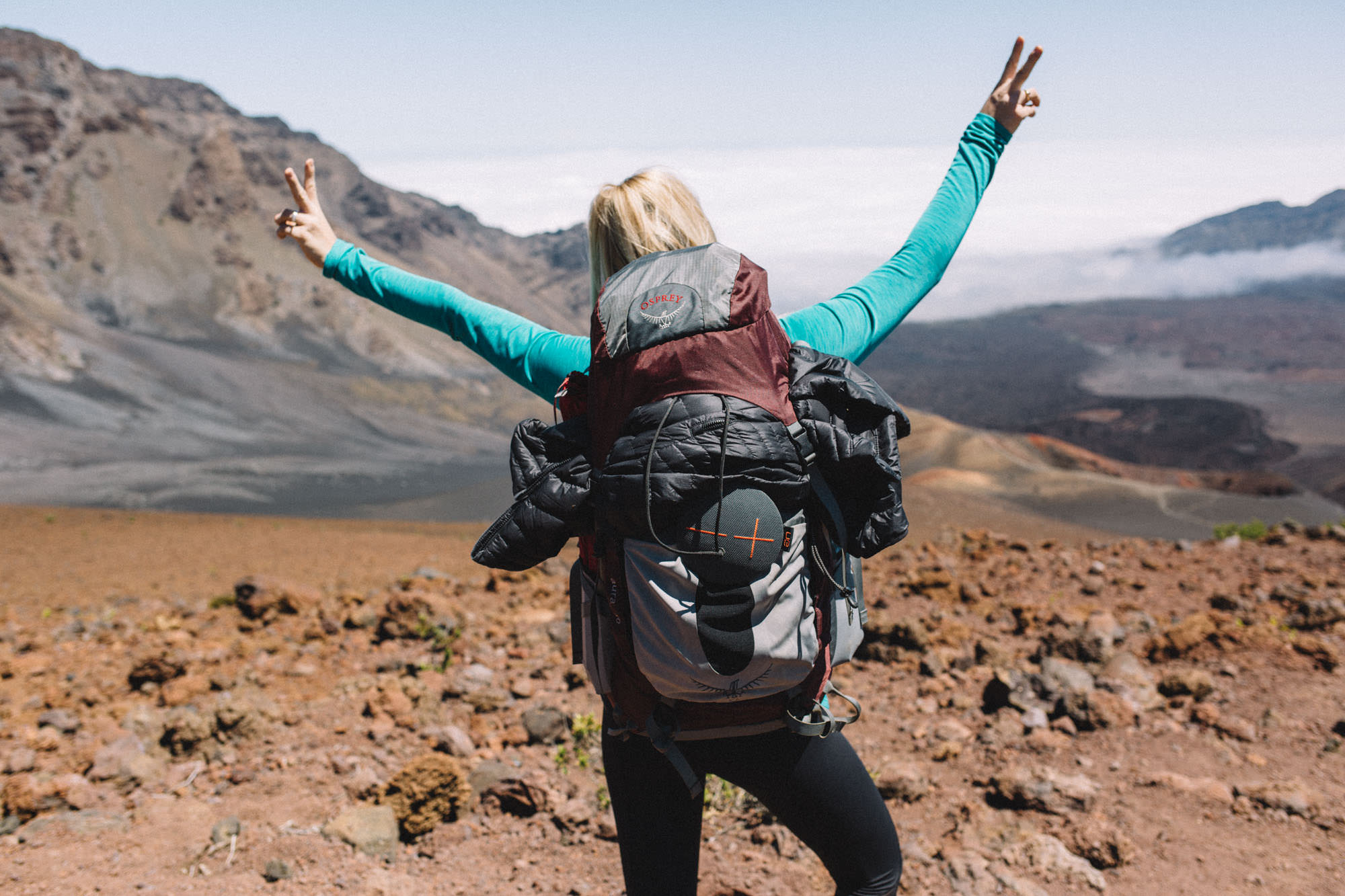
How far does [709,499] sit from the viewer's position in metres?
1.28

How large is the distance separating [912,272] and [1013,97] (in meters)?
0.48

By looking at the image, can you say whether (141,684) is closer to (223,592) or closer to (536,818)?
(536,818)

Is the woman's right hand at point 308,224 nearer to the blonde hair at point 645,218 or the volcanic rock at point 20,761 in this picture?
the blonde hair at point 645,218

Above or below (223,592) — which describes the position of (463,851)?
above

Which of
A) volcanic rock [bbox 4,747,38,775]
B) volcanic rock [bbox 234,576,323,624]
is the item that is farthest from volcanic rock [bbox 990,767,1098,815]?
volcanic rock [bbox 234,576,323,624]

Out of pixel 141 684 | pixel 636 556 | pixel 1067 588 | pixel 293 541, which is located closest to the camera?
pixel 636 556

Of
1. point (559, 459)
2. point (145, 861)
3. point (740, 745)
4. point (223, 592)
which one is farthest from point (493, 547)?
point (223, 592)

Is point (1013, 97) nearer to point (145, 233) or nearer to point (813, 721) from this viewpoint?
point (813, 721)

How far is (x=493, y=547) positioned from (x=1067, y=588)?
5.87 meters

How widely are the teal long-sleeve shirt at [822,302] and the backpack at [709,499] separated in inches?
8.4

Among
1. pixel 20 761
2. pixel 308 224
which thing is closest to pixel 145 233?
pixel 20 761

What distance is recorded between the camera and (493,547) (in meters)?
1.40

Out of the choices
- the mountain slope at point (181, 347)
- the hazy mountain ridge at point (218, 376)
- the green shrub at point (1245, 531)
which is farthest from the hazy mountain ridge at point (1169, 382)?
the green shrub at point (1245, 531)

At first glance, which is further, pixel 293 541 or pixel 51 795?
pixel 293 541
